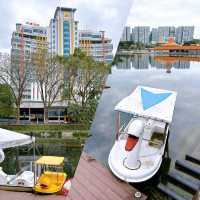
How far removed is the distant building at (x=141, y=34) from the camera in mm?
336

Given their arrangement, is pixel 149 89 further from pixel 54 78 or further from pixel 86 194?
pixel 54 78

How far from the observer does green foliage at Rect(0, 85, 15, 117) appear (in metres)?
5.05

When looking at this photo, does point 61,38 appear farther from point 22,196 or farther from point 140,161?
point 140,161

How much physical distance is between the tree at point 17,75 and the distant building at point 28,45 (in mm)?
45

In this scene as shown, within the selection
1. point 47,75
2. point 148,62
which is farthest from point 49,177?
point 47,75

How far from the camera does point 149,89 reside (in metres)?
0.32

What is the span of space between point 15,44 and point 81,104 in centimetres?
180

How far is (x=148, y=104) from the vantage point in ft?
1.08

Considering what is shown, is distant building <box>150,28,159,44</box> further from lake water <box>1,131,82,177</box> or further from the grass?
the grass

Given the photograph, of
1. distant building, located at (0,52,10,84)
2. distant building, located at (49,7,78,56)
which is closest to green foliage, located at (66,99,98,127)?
distant building, located at (49,7,78,56)

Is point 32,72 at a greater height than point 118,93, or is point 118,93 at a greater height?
point 118,93

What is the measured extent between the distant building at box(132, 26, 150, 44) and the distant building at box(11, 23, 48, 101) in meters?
4.83

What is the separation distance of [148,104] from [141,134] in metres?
0.05

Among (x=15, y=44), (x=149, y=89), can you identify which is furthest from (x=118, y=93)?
(x=15, y=44)
